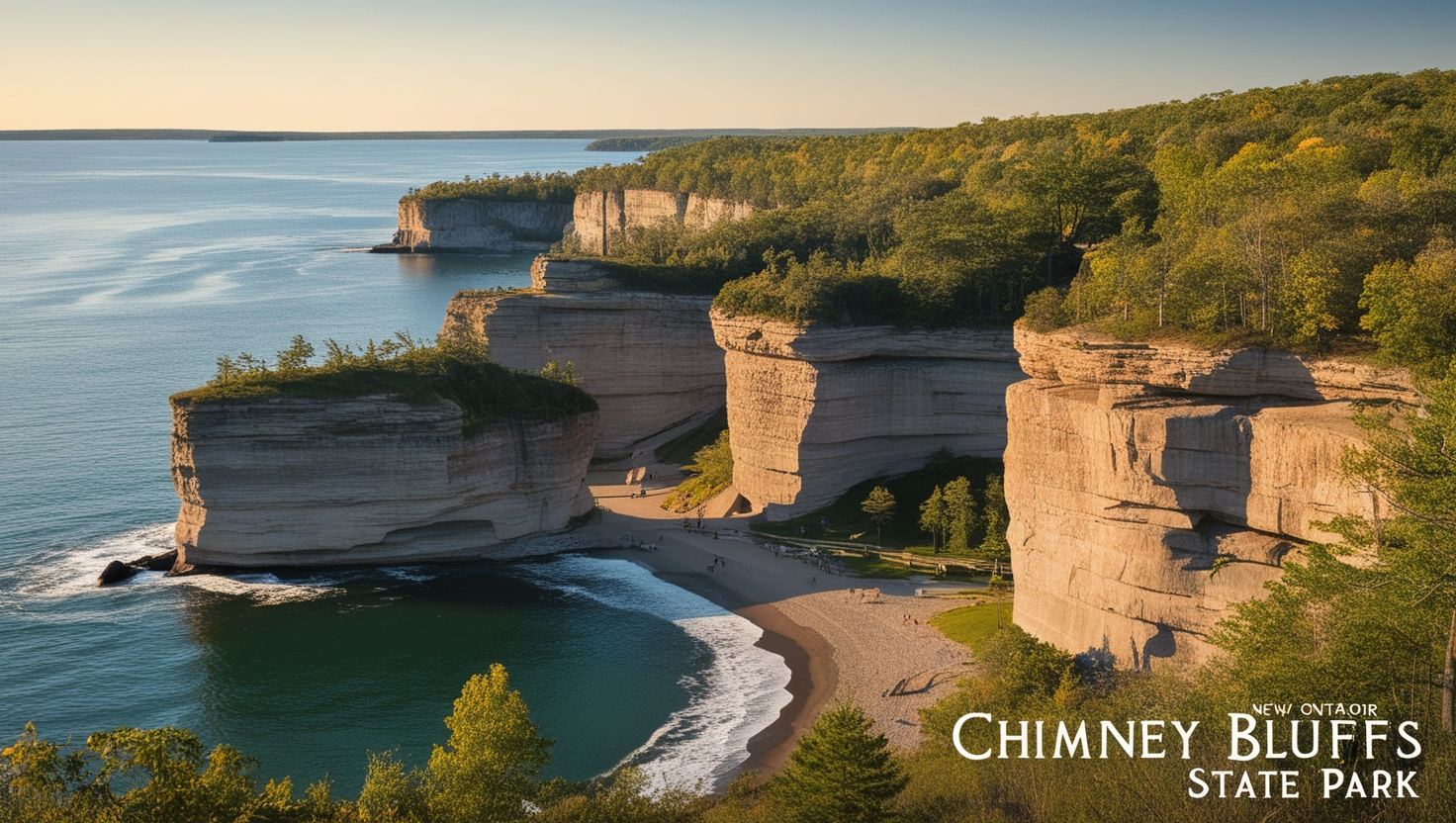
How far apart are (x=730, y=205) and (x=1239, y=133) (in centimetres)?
6287

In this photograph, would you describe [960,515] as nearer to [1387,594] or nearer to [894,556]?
[894,556]

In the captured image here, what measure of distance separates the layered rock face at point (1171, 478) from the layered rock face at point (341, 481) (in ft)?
74.0

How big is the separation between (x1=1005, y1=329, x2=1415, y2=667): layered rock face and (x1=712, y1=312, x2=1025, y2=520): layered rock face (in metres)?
16.2

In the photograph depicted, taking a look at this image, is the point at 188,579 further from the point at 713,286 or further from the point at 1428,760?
the point at 1428,760

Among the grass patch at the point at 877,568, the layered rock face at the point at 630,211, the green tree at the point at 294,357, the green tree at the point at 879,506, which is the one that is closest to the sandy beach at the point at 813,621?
the grass patch at the point at 877,568

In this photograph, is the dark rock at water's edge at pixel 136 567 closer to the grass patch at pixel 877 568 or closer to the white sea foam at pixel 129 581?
the white sea foam at pixel 129 581

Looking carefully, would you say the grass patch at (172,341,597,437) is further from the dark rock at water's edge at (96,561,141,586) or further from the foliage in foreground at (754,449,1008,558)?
the foliage in foreground at (754,449,1008,558)

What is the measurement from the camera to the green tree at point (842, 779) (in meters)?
20.0

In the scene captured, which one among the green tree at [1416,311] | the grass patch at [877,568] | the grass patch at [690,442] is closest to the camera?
the green tree at [1416,311]

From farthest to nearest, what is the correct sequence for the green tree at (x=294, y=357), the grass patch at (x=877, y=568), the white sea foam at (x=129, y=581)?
the green tree at (x=294, y=357)
the grass patch at (x=877, y=568)
the white sea foam at (x=129, y=581)

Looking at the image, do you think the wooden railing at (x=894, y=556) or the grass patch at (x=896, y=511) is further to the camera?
the grass patch at (x=896, y=511)

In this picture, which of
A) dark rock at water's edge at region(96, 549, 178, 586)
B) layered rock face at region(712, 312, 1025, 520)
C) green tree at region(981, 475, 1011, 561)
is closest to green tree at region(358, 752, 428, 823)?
dark rock at water's edge at region(96, 549, 178, 586)

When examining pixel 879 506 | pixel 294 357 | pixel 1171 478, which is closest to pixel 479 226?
pixel 294 357

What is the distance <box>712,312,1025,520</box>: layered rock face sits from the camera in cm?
4788
